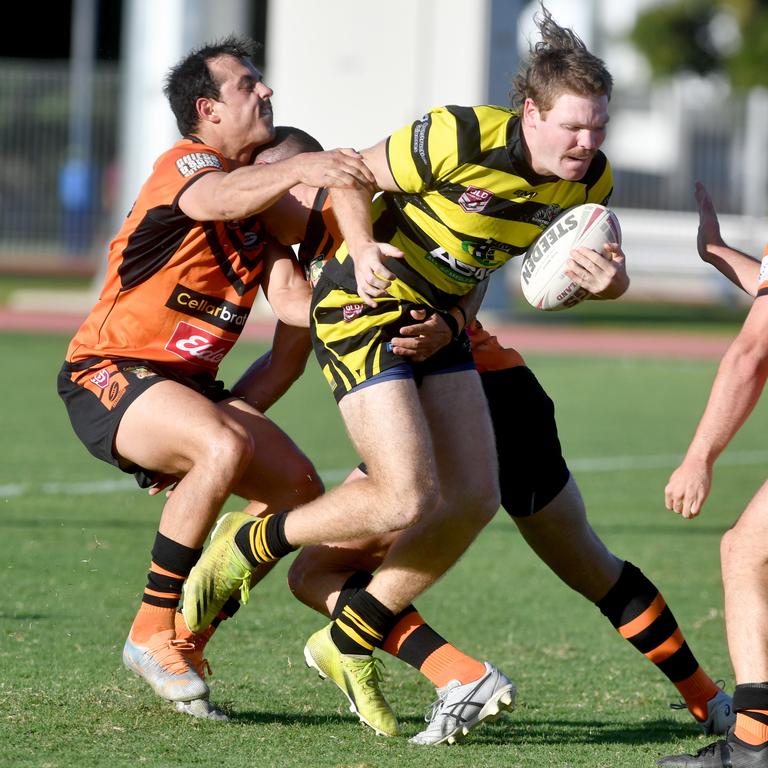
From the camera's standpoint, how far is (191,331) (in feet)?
17.6

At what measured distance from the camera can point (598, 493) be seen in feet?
33.6

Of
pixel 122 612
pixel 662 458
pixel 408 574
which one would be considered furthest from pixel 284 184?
pixel 662 458

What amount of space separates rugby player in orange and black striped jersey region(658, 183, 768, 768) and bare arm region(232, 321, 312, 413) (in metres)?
1.86

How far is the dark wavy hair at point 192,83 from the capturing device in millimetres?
5531

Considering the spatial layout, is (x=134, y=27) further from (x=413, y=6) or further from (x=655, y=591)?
(x=655, y=591)

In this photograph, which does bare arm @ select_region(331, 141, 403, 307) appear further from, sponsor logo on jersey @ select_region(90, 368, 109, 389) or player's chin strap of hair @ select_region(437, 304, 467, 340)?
sponsor logo on jersey @ select_region(90, 368, 109, 389)

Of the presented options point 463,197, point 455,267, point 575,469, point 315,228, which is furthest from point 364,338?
point 575,469

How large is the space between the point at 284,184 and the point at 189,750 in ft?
6.08

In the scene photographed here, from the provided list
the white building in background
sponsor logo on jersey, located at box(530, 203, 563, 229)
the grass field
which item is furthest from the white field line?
the white building in background

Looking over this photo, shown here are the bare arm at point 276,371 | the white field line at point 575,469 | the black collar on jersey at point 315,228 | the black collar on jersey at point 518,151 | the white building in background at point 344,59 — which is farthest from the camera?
the white building in background at point 344,59

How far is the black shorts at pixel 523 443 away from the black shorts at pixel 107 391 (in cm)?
111

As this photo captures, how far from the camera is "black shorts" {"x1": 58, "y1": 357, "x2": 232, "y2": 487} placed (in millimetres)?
5207

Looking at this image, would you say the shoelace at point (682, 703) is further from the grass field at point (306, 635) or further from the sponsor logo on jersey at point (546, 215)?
the sponsor logo on jersey at point (546, 215)

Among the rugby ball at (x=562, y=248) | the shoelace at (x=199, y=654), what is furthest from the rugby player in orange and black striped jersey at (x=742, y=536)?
the shoelace at (x=199, y=654)
